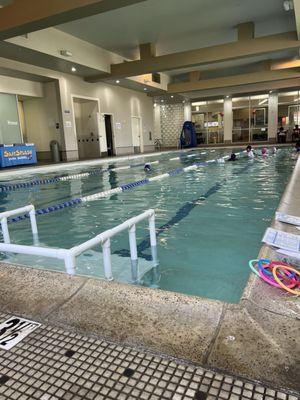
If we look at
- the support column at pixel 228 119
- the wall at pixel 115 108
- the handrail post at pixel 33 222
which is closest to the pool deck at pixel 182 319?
the handrail post at pixel 33 222

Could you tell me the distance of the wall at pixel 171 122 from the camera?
82.6 ft

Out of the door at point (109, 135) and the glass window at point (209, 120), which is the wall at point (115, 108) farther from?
the glass window at point (209, 120)

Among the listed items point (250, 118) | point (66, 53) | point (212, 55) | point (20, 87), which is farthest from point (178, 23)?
point (250, 118)

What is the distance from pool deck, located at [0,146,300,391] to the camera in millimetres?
1219

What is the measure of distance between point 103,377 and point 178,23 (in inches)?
467

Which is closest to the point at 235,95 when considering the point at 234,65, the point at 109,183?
the point at 234,65

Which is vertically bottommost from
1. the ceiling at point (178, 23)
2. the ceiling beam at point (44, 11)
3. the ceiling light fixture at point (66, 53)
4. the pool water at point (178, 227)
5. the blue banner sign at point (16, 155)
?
the pool water at point (178, 227)

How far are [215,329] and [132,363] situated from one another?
0.41 meters

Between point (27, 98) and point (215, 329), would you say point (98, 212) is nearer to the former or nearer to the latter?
point (215, 329)

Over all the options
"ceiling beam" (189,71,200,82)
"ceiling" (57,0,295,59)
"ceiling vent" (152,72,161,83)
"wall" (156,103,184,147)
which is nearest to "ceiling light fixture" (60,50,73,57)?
"ceiling" (57,0,295,59)

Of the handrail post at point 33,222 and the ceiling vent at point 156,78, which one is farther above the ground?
the ceiling vent at point 156,78

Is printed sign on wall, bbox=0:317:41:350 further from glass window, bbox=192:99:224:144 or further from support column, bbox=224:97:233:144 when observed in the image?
glass window, bbox=192:99:224:144

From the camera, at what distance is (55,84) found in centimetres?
1368

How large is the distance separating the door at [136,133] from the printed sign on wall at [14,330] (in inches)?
718
